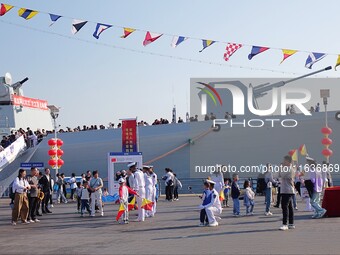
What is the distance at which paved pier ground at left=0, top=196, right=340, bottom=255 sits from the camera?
9691mm

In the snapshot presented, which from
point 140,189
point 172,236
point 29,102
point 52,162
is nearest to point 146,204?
point 140,189

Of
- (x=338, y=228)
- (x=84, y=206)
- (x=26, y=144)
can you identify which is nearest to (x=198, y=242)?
(x=338, y=228)

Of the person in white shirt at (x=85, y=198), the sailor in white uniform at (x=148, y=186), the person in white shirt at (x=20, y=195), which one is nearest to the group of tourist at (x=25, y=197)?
the person in white shirt at (x=20, y=195)

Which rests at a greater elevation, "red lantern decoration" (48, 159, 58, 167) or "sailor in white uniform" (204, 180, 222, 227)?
"red lantern decoration" (48, 159, 58, 167)

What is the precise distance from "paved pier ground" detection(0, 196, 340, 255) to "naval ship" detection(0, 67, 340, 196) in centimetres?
1157

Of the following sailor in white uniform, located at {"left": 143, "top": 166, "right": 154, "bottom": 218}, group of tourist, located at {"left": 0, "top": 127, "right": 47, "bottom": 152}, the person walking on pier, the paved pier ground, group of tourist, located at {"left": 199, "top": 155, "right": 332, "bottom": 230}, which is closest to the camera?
the paved pier ground

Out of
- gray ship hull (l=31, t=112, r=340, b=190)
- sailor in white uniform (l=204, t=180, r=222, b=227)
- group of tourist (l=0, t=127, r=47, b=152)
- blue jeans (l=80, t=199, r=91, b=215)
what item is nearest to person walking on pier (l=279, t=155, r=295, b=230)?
sailor in white uniform (l=204, t=180, r=222, b=227)

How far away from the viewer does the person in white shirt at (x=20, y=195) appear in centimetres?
1516

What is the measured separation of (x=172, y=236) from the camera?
→ 457 inches

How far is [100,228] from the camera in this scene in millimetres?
13727

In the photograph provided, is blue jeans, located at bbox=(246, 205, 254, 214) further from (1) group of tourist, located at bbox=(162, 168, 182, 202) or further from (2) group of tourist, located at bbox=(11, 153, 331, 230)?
(1) group of tourist, located at bbox=(162, 168, 182, 202)

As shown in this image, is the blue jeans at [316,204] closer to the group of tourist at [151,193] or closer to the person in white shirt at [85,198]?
the group of tourist at [151,193]

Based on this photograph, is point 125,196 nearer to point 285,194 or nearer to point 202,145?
point 285,194

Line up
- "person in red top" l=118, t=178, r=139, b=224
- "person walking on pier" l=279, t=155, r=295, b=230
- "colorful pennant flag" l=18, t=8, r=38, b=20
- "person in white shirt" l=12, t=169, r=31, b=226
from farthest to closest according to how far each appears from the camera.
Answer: "colorful pennant flag" l=18, t=8, r=38, b=20, "person in white shirt" l=12, t=169, r=31, b=226, "person in red top" l=118, t=178, r=139, b=224, "person walking on pier" l=279, t=155, r=295, b=230
